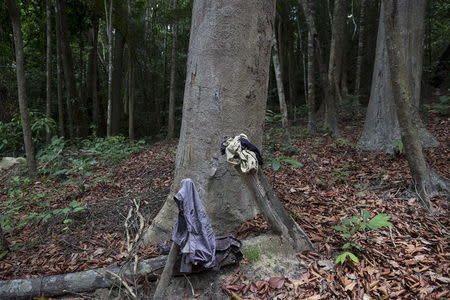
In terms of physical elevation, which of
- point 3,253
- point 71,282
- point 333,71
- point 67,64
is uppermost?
point 333,71

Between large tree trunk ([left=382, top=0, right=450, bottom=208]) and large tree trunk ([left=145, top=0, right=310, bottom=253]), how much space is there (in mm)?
1268

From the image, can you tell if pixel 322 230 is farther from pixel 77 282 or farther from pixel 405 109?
pixel 77 282

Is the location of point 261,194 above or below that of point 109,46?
below

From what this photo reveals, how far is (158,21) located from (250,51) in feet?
37.2

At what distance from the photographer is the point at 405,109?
3.13 meters

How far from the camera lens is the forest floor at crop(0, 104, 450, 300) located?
2.23 m

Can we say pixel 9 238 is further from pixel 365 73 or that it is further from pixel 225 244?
pixel 365 73

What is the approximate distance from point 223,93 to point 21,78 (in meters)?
5.46

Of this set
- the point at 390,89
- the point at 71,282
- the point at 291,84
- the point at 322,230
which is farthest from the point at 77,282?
the point at 291,84

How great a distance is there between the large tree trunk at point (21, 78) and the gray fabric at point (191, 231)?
572cm

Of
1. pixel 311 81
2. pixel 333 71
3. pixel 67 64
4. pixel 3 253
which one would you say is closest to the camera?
pixel 3 253

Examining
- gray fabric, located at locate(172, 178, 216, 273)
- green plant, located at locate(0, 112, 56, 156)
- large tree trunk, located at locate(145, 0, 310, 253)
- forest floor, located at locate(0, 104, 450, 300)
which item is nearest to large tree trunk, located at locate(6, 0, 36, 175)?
forest floor, located at locate(0, 104, 450, 300)

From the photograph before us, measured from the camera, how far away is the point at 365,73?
16094 mm

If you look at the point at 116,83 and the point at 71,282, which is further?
the point at 116,83
